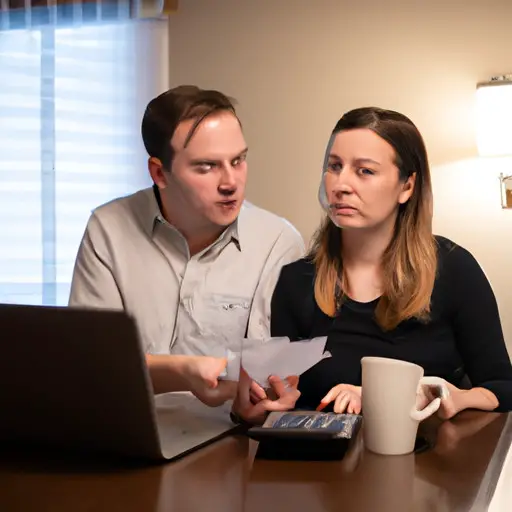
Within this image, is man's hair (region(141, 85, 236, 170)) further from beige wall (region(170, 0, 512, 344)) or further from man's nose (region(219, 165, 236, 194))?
beige wall (region(170, 0, 512, 344))

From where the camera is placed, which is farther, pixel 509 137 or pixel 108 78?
pixel 108 78

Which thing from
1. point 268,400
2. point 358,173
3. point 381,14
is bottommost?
point 268,400

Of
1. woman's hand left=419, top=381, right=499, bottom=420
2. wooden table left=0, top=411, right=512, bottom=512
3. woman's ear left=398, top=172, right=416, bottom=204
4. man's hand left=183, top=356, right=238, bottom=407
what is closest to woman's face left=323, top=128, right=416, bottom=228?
woman's ear left=398, top=172, right=416, bottom=204

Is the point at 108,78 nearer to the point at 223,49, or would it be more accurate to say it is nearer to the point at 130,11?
the point at 130,11

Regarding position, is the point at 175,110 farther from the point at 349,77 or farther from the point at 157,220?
the point at 349,77

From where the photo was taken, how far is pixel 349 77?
3062mm

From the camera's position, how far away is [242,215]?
1842mm

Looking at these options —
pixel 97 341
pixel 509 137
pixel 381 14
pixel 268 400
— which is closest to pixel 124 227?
pixel 268 400

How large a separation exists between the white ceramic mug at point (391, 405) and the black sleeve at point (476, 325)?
58 cm

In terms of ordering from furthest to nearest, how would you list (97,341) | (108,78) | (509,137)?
(108,78) → (509,137) → (97,341)

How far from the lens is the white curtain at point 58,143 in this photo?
11.3 ft

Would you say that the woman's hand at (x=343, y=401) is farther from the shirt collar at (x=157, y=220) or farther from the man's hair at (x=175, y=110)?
the man's hair at (x=175, y=110)

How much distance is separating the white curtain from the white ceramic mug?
96.1 inches

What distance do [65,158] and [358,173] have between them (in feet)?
6.75
